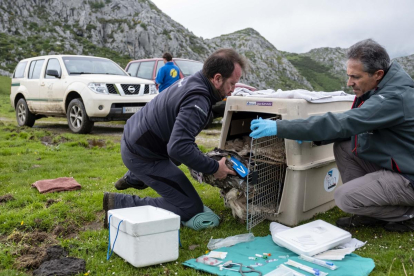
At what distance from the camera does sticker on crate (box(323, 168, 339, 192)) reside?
12.5ft

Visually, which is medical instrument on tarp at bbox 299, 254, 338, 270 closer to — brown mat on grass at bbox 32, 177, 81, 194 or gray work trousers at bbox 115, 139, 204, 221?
gray work trousers at bbox 115, 139, 204, 221

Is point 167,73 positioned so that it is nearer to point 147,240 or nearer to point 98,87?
point 98,87

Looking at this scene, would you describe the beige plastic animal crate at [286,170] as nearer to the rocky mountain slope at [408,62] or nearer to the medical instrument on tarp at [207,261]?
the medical instrument on tarp at [207,261]

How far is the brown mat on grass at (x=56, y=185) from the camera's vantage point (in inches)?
171

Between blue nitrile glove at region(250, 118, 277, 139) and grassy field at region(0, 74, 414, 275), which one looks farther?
blue nitrile glove at region(250, 118, 277, 139)

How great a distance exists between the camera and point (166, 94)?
3.18 metres

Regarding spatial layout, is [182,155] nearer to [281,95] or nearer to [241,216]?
[241,216]

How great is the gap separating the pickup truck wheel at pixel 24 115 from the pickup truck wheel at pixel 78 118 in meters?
2.10

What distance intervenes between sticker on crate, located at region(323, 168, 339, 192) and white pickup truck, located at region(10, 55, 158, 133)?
210 inches

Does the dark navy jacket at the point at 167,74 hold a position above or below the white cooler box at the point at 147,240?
above

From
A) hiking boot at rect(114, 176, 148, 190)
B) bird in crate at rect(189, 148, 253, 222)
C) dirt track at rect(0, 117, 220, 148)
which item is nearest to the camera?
bird in crate at rect(189, 148, 253, 222)

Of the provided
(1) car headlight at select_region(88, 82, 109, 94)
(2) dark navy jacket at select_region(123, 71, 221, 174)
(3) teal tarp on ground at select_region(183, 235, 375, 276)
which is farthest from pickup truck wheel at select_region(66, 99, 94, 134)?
(3) teal tarp on ground at select_region(183, 235, 375, 276)

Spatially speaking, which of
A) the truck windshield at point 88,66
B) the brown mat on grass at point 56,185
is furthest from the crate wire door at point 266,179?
the truck windshield at point 88,66

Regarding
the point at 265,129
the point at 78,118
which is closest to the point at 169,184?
the point at 265,129
